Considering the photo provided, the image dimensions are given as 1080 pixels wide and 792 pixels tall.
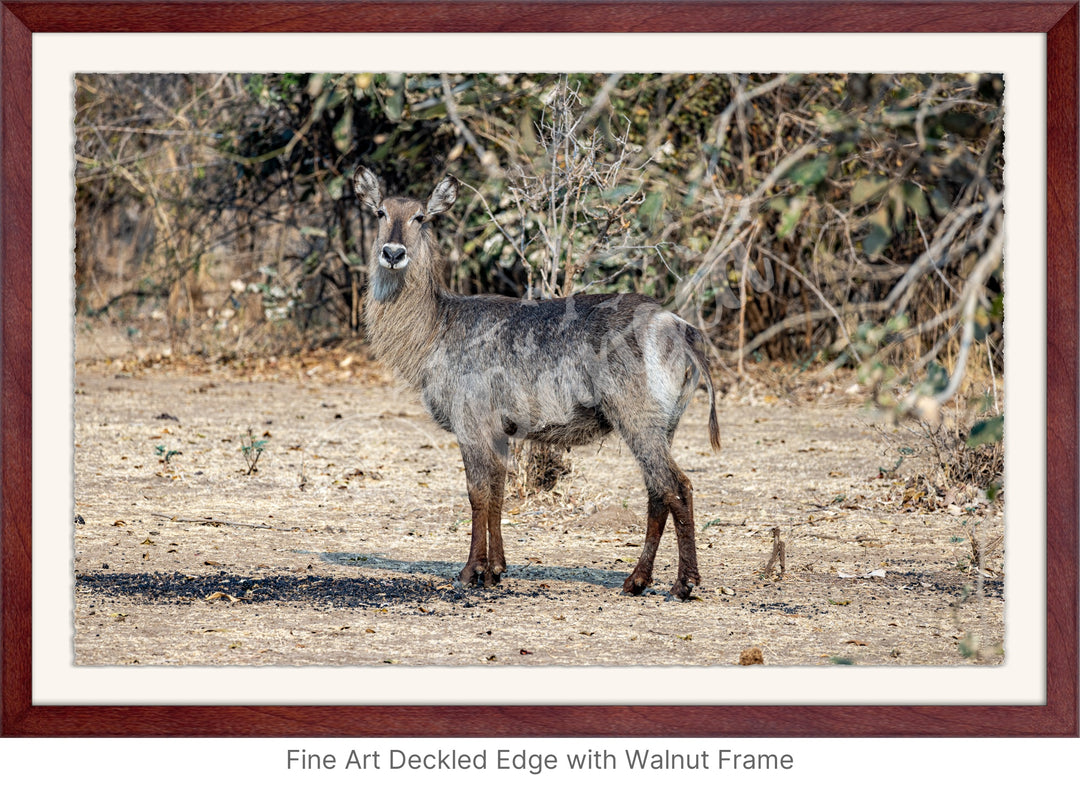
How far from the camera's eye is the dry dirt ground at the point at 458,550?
541 centimetres

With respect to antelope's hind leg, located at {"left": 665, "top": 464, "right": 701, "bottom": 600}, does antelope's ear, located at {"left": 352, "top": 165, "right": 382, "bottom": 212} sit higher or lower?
higher

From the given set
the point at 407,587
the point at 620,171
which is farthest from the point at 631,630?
the point at 620,171

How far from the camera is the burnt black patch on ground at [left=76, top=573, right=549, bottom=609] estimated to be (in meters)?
6.02

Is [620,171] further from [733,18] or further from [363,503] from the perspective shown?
[733,18]

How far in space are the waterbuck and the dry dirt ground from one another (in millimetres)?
395

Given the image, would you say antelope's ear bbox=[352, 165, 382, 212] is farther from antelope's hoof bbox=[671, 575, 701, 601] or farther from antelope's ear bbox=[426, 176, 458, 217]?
antelope's hoof bbox=[671, 575, 701, 601]

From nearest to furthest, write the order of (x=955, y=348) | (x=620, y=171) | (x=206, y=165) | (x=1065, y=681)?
(x=1065, y=681) → (x=620, y=171) → (x=955, y=348) → (x=206, y=165)

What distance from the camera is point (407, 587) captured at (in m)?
6.32

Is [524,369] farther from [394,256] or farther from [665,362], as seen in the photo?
[394,256]

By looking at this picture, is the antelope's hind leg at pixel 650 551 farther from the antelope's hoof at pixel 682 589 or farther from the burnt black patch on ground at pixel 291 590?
the burnt black patch on ground at pixel 291 590

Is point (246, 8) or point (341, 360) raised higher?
point (246, 8)

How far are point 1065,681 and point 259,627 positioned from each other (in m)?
3.13

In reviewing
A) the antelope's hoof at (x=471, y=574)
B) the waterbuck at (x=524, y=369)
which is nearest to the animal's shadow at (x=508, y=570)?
the antelope's hoof at (x=471, y=574)

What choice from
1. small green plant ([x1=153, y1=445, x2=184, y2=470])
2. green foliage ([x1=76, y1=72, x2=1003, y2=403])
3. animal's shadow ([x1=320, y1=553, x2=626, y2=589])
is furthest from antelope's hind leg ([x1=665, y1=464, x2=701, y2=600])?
small green plant ([x1=153, y1=445, x2=184, y2=470])
